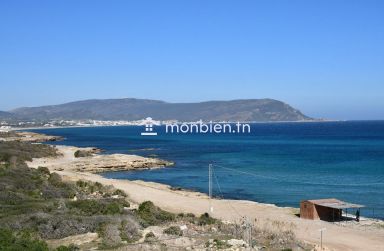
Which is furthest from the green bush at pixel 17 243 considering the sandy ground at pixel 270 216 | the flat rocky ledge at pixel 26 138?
the flat rocky ledge at pixel 26 138

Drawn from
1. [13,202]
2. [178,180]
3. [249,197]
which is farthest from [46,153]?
[13,202]

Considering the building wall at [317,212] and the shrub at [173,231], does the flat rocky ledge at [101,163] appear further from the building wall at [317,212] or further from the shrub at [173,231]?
the shrub at [173,231]

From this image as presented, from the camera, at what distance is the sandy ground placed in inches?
926

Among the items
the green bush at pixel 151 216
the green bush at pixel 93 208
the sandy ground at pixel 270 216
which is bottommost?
the sandy ground at pixel 270 216

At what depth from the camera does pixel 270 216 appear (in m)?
29.6

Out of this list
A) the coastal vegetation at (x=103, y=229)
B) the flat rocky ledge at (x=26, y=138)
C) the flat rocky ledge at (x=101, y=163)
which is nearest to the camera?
the coastal vegetation at (x=103, y=229)

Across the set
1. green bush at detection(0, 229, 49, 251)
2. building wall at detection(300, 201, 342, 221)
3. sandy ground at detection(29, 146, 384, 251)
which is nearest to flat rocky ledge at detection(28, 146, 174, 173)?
sandy ground at detection(29, 146, 384, 251)

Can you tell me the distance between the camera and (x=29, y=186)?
31562 millimetres

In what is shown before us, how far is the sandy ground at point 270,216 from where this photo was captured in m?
23.5

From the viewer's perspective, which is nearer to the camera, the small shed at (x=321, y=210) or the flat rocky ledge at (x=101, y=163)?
the small shed at (x=321, y=210)

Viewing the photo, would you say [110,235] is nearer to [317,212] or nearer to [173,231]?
[173,231]

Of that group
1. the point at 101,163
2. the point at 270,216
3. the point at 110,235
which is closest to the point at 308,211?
the point at 270,216

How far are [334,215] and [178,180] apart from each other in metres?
22.5

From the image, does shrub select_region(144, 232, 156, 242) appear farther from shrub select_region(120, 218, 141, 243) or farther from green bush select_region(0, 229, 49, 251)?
green bush select_region(0, 229, 49, 251)
